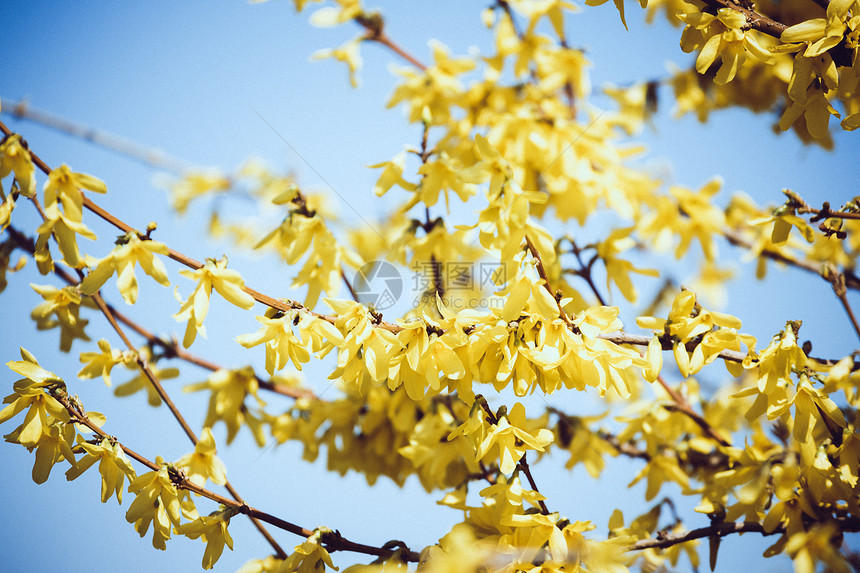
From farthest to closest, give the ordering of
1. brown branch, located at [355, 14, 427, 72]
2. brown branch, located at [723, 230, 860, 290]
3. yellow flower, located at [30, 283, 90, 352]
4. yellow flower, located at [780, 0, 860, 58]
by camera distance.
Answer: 1. brown branch, located at [355, 14, 427, 72]
2. brown branch, located at [723, 230, 860, 290]
3. yellow flower, located at [30, 283, 90, 352]
4. yellow flower, located at [780, 0, 860, 58]

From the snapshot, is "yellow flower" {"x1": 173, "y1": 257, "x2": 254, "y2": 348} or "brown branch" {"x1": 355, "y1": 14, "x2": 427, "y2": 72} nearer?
"yellow flower" {"x1": 173, "y1": 257, "x2": 254, "y2": 348}

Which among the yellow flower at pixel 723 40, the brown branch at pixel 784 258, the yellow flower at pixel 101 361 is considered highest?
the brown branch at pixel 784 258

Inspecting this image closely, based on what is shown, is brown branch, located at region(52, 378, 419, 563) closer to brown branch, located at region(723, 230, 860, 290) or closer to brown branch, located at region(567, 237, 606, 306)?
brown branch, located at region(567, 237, 606, 306)

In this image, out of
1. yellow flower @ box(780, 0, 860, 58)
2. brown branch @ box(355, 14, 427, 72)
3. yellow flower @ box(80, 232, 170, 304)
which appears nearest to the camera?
yellow flower @ box(780, 0, 860, 58)

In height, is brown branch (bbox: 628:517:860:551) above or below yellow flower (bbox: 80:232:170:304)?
A: below

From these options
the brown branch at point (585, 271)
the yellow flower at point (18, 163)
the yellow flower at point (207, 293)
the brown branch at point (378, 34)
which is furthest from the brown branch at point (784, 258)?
the yellow flower at point (18, 163)

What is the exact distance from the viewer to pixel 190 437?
4.65 ft

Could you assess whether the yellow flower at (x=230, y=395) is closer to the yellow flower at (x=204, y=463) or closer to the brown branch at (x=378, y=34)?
the yellow flower at (x=204, y=463)

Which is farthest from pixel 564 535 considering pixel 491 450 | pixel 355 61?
pixel 355 61

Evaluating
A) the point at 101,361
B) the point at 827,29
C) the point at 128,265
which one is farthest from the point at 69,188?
the point at 827,29

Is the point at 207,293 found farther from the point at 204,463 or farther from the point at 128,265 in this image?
the point at 204,463

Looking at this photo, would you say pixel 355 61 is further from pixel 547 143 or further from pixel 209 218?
pixel 209 218

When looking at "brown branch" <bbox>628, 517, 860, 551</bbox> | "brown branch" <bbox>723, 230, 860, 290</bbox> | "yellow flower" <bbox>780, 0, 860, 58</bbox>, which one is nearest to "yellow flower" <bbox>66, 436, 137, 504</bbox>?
"brown branch" <bbox>628, 517, 860, 551</bbox>

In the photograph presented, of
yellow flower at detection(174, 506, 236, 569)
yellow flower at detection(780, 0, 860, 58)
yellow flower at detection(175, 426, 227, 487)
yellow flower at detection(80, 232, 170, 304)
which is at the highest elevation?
yellow flower at detection(780, 0, 860, 58)
